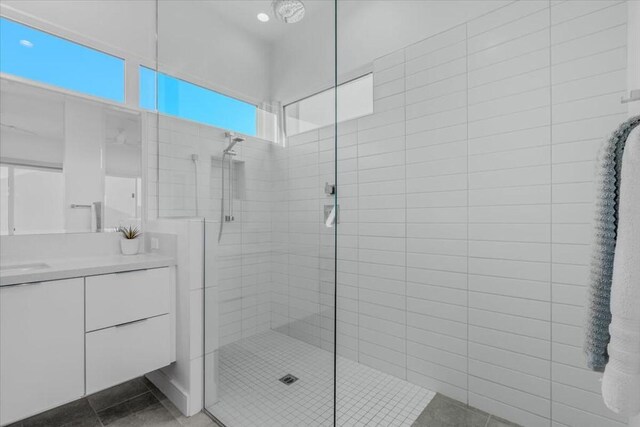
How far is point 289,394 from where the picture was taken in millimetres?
1397

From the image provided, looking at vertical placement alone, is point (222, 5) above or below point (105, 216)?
above

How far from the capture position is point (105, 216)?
1943 millimetres

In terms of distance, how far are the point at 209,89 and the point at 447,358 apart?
7.55 feet

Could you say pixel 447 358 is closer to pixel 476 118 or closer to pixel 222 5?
pixel 476 118

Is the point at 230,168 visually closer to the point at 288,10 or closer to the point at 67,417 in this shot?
the point at 288,10

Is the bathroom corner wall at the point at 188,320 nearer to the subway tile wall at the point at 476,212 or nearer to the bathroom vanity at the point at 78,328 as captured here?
the bathroom vanity at the point at 78,328

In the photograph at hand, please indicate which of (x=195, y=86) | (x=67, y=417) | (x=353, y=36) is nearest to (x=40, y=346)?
(x=67, y=417)

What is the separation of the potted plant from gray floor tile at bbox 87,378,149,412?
0.86 metres

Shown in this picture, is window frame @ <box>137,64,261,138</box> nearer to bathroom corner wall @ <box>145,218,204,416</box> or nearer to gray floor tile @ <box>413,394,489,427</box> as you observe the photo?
bathroom corner wall @ <box>145,218,204,416</box>

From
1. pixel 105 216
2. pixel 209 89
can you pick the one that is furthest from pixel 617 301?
pixel 105 216

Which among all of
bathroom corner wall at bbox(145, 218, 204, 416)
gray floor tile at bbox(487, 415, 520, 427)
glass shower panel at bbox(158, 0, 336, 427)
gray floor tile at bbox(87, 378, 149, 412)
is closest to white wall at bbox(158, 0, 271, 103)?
glass shower panel at bbox(158, 0, 336, 427)

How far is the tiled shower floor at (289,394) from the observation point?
1.36 meters

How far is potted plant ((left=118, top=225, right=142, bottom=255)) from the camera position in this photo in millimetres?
1968

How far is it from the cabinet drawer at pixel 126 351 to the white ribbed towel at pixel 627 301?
1.92 meters
